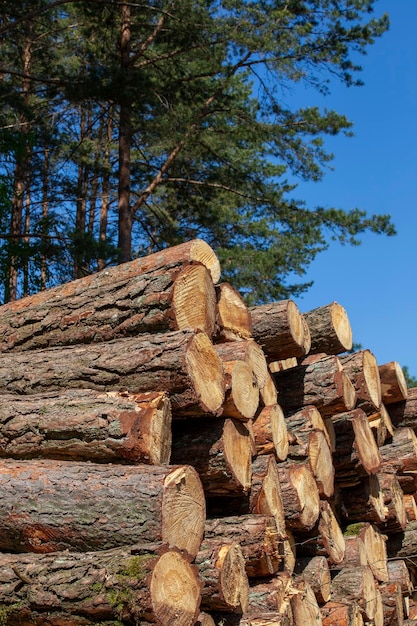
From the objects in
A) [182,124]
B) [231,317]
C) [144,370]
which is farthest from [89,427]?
[182,124]

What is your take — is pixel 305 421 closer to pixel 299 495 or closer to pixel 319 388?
pixel 319 388

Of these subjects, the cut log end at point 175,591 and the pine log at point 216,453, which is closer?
the cut log end at point 175,591

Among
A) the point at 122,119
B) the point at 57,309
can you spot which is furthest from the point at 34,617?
the point at 122,119

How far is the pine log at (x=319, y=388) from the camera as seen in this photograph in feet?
A: 18.5

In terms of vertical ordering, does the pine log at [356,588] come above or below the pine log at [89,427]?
below

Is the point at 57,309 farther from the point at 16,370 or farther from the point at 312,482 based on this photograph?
the point at 312,482

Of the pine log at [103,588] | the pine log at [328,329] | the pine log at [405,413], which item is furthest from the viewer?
the pine log at [405,413]

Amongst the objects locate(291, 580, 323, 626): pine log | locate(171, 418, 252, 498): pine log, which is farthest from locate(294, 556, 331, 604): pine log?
locate(171, 418, 252, 498): pine log

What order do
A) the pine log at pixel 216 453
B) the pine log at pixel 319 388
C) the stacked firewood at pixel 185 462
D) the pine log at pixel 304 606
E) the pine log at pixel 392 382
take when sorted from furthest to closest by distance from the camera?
1. the pine log at pixel 392 382
2. the pine log at pixel 319 388
3. the pine log at pixel 304 606
4. the pine log at pixel 216 453
5. the stacked firewood at pixel 185 462

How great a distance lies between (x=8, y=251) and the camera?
13.1m

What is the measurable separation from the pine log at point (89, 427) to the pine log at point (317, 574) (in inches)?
67.6

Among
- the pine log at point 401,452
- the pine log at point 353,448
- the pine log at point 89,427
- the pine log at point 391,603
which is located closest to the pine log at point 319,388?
the pine log at point 353,448

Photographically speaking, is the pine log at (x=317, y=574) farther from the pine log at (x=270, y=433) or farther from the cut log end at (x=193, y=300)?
the cut log end at (x=193, y=300)

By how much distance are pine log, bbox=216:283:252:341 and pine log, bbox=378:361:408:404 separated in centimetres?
253
